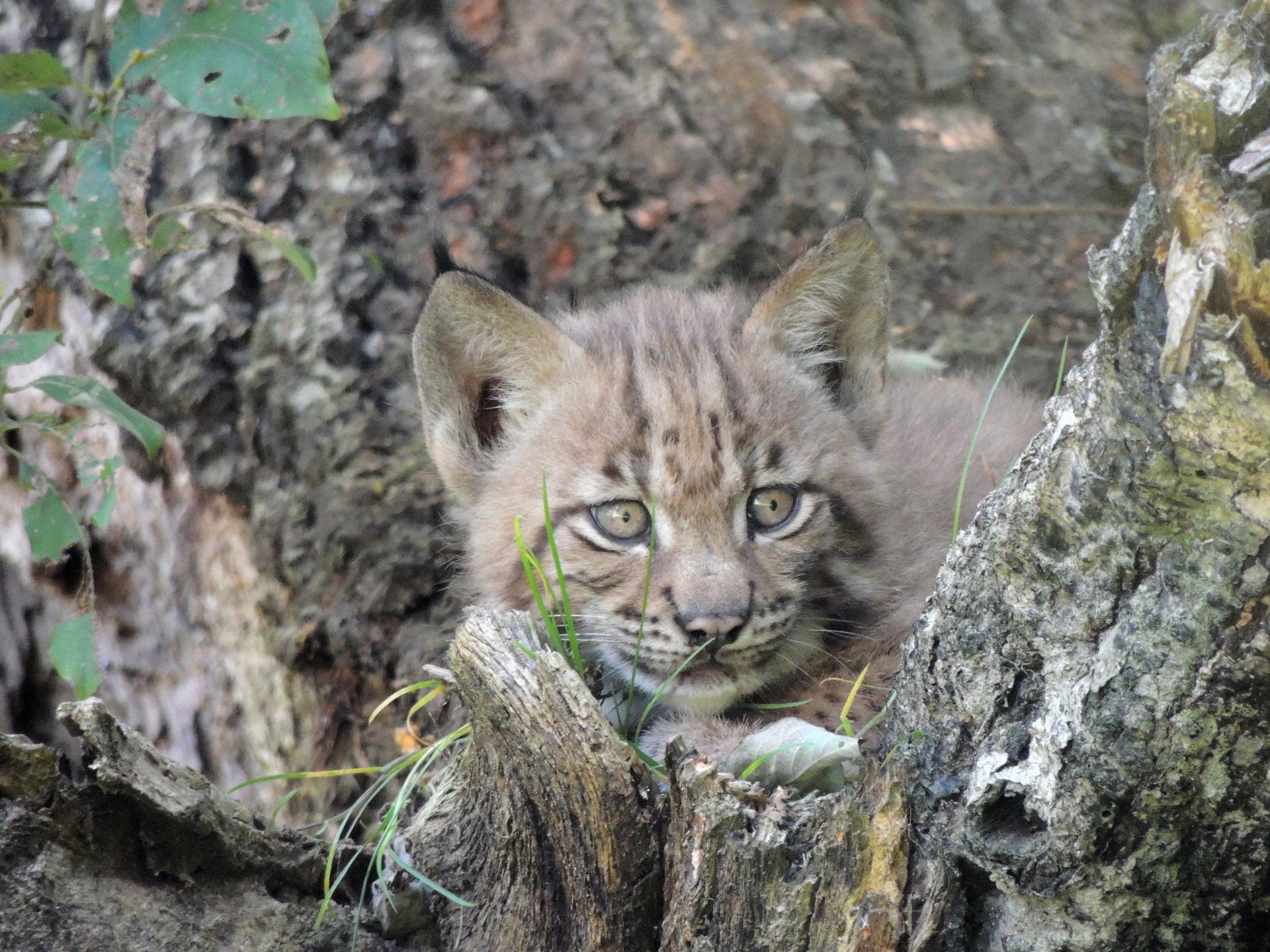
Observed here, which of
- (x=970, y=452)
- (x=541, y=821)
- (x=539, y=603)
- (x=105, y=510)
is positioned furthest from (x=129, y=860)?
(x=970, y=452)

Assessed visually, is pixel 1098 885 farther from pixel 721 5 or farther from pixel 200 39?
pixel 721 5

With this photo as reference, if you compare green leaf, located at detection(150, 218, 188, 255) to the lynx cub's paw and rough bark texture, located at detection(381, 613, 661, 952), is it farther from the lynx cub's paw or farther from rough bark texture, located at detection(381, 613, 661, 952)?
the lynx cub's paw

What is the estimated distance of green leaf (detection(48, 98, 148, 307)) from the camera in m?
2.95

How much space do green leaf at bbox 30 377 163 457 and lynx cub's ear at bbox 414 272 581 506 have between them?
749 mm

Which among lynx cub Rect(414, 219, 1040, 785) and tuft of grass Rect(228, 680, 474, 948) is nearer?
tuft of grass Rect(228, 680, 474, 948)

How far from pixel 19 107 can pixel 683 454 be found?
1.85m

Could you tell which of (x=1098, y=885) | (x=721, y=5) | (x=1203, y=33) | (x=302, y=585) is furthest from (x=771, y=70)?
(x=1098, y=885)

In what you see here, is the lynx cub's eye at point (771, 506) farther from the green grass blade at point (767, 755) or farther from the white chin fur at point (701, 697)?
the green grass blade at point (767, 755)

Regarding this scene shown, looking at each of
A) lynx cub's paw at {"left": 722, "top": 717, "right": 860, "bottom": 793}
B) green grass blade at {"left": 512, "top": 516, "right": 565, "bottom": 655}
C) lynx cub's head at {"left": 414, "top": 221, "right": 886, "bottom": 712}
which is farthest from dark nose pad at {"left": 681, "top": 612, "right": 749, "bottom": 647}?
lynx cub's paw at {"left": 722, "top": 717, "right": 860, "bottom": 793}

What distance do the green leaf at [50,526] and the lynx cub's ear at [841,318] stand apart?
6.44 ft

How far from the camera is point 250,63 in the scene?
285cm

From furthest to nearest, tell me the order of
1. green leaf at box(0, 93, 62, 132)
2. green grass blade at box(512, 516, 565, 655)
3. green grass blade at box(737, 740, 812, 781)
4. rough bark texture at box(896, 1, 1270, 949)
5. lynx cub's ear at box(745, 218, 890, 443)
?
lynx cub's ear at box(745, 218, 890, 443) → green leaf at box(0, 93, 62, 132) → green grass blade at box(512, 516, 565, 655) → green grass blade at box(737, 740, 812, 781) → rough bark texture at box(896, 1, 1270, 949)

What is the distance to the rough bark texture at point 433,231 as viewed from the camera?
4.17 meters

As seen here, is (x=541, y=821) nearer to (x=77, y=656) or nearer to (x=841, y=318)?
(x=77, y=656)
